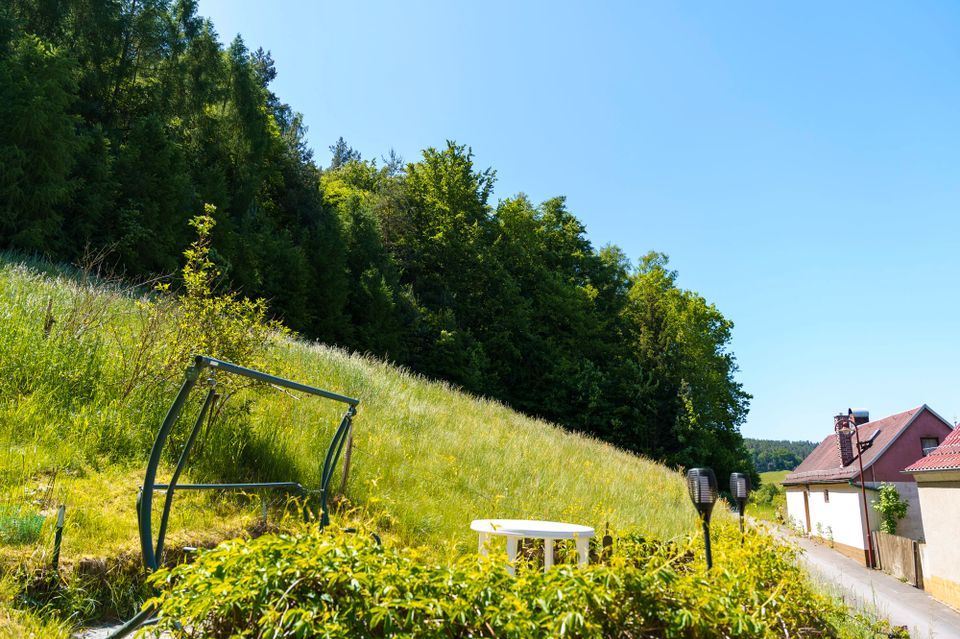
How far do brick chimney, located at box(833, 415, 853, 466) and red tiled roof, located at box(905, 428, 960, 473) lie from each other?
1372cm

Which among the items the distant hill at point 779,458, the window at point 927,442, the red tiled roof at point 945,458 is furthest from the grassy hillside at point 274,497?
the distant hill at point 779,458

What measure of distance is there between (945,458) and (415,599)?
81.2 feet

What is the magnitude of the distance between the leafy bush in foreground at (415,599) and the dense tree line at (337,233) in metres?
14.1

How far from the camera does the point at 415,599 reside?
6.06 feet

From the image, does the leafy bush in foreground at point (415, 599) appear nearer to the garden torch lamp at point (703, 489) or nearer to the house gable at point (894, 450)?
the garden torch lamp at point (703, 489)

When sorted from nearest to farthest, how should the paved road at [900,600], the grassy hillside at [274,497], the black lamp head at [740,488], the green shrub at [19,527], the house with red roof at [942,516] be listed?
the grassy hillside at [274,497], the green shrub at [19,527], the black lamp head at [740,488], the paved road at [900,600], the house with red roof at [942,516]

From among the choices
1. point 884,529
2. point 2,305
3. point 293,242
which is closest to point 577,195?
point 293,242

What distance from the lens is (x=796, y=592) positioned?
260 cm

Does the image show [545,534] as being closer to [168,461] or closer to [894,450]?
[168,461]

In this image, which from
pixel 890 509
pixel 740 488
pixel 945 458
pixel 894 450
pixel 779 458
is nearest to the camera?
pixel 740 488

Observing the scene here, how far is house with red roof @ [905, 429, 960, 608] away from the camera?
1972 cm

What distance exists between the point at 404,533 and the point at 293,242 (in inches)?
886

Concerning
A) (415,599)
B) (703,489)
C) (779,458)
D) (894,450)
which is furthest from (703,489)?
(779,458)

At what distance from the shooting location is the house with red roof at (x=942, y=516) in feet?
64.7
